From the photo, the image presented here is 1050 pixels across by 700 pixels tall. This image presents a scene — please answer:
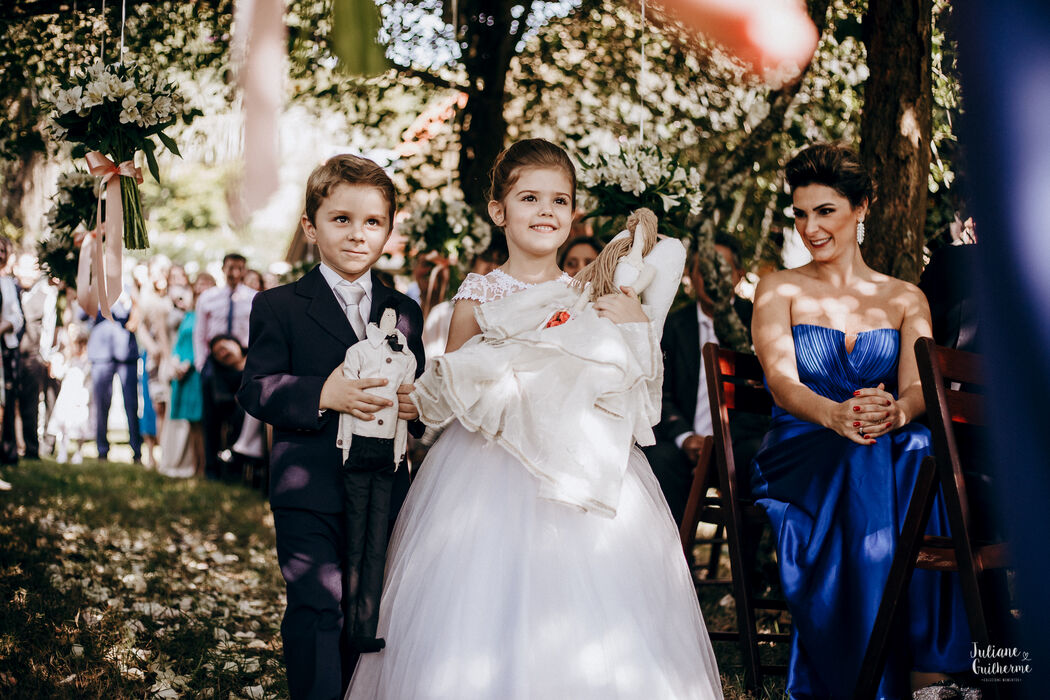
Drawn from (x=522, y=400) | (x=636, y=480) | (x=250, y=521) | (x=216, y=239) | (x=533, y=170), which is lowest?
(x=250, y=521)

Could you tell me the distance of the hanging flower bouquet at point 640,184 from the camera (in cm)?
460

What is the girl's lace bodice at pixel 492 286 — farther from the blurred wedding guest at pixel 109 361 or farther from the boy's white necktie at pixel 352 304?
the blurred wedding guest at pixel 109 361

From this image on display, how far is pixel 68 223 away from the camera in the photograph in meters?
5.35

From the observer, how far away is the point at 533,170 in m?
3.15

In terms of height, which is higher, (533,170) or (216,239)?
(216,239)

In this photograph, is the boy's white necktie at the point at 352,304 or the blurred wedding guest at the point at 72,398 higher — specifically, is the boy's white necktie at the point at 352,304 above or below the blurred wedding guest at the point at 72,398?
above

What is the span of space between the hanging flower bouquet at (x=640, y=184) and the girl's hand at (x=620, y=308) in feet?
5.67

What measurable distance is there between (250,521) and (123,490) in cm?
169

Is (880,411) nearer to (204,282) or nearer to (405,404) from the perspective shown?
(405,404)

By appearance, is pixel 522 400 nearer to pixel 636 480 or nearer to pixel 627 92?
pixel 636 480

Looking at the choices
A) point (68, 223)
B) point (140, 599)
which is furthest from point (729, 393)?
point (68, 223)

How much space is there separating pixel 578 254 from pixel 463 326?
285 centimetres

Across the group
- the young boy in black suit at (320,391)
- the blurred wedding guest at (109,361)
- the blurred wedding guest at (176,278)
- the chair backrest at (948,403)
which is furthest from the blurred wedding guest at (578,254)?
the blurred wedding guest at (176,278)

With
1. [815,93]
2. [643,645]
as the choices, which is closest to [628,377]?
[643,645]
